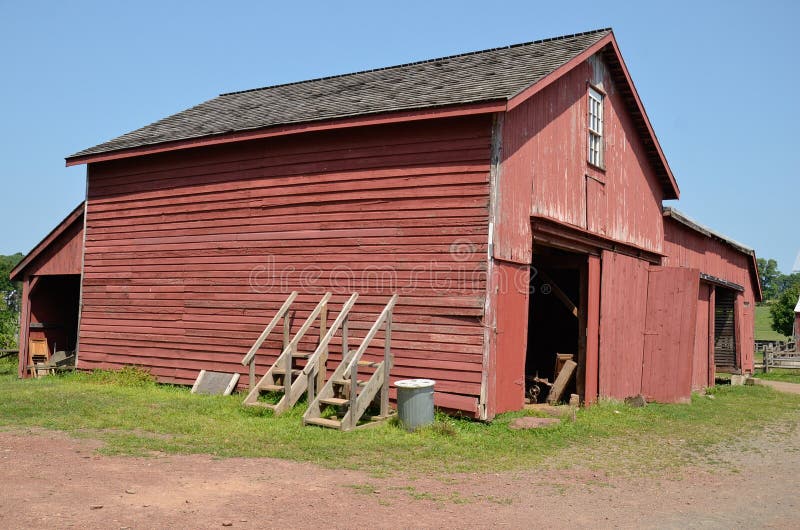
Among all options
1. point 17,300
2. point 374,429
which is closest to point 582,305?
point 374,429

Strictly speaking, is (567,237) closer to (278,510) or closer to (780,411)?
(780,411)

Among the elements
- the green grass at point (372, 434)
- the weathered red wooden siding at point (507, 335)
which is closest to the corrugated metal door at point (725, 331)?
the green grass at point (372, 434)

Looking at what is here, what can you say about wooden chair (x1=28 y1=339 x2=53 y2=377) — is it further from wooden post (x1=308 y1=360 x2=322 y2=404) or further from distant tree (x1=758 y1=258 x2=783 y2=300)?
distant tree (x1=758 y1=258 x2=783 y2=300)

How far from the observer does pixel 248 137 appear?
44.0ft

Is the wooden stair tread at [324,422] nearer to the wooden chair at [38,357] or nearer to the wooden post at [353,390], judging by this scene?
the wooden post at [353,390]

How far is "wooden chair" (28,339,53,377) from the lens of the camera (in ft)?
56.5

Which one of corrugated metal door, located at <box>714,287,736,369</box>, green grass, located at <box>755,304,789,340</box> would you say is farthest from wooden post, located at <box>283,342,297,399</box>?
green grass, located at <box>755,304,789,340</box>

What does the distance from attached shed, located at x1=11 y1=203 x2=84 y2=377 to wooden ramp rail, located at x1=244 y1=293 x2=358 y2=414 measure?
A: 23.1ft

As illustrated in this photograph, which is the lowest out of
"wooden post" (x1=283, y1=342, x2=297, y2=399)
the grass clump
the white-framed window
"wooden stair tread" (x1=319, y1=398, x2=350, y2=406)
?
the grass clump

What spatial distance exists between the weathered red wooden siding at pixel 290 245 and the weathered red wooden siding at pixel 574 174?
825 mm

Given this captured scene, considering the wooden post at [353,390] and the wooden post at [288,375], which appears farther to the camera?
the wooden post at [288,375]

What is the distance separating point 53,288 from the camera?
19.2 meters

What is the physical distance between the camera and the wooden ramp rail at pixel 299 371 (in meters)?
10.9

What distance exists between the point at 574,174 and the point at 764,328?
7954 cm
